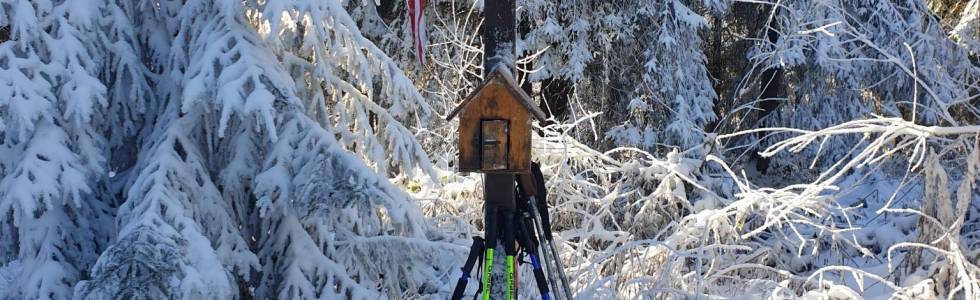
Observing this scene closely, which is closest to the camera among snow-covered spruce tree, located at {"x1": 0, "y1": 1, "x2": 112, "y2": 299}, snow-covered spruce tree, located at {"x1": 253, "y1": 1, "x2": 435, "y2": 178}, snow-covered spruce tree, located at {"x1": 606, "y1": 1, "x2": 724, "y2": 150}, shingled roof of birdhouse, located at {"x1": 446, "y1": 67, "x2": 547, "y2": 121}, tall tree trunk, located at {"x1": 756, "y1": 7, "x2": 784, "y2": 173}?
shingled roof of birdhouse, located at {"x1": 446, "y1": 67, "x2": 547, "y2": 121}

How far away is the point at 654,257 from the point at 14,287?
3724mm

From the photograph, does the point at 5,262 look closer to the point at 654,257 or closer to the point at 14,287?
the point at 14,287

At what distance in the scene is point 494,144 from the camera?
3363mm

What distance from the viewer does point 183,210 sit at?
12.0 feet

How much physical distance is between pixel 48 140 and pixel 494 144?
6.21 feet

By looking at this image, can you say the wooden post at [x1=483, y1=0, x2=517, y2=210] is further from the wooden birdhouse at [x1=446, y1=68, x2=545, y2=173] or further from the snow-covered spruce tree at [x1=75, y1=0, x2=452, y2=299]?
the snow-covered spruce tree at [x1=75, y1=0, x2=452, y2=299]

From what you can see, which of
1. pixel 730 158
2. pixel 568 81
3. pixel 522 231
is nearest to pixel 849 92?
pixel 730 158

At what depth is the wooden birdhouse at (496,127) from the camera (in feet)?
11.0

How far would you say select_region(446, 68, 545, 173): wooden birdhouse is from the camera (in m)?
3.35

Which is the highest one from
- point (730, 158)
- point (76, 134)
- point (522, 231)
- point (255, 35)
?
point (255, 35)

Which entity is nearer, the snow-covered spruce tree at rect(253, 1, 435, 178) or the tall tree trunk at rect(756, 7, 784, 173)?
the snow-covered spruce tree at rect(253, 1, 435, 178)

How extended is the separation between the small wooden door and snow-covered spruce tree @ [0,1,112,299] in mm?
1660

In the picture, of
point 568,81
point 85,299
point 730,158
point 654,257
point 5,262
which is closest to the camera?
point 85,299

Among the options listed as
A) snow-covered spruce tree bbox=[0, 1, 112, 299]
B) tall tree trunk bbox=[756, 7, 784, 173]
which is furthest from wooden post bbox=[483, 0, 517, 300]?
tall tree trunk bbox=[756, 7, 784, 173]
